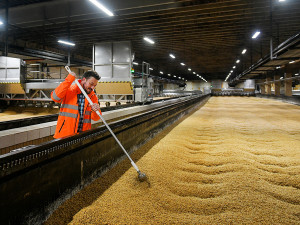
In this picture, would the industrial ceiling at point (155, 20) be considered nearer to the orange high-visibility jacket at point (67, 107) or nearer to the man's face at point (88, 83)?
the man's face at point (88, 83)

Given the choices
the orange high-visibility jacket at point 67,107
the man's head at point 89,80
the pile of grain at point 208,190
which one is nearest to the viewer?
the pile of grain at point 208,190

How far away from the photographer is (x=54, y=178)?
1598mm

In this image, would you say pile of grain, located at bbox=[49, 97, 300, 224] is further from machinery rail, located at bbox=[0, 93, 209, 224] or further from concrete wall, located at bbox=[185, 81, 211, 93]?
concrete wall, located at bbox=[185, 81, 211, 93]

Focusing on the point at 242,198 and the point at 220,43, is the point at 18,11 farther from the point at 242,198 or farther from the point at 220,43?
the point at 220,43

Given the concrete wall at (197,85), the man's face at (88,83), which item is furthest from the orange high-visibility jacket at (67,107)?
the concrete wall at (197,85)

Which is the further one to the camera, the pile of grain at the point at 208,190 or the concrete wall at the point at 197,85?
the concrete wall at the point at 197,85

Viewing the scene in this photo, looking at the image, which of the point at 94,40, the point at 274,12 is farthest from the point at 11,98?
the point at 274,12

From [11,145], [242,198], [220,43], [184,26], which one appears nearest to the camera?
[242,198]

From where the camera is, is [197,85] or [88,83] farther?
[197,85]

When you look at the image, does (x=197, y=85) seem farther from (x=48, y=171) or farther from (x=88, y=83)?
(x=48, y=171)

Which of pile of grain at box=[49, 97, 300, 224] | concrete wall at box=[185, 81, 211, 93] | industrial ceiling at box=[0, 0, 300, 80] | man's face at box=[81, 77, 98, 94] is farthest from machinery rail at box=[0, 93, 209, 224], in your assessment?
concrete wall at box=[185, 81, 211, 93]

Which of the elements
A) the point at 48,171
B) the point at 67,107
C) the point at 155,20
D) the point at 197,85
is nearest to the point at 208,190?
the point at 48,171

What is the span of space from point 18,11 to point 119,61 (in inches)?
222

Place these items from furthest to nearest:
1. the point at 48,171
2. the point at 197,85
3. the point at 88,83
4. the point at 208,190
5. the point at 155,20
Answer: the point at 197,85, the point at 155,20, the point at 88,83, the point at 208,190, the point at 48,171
